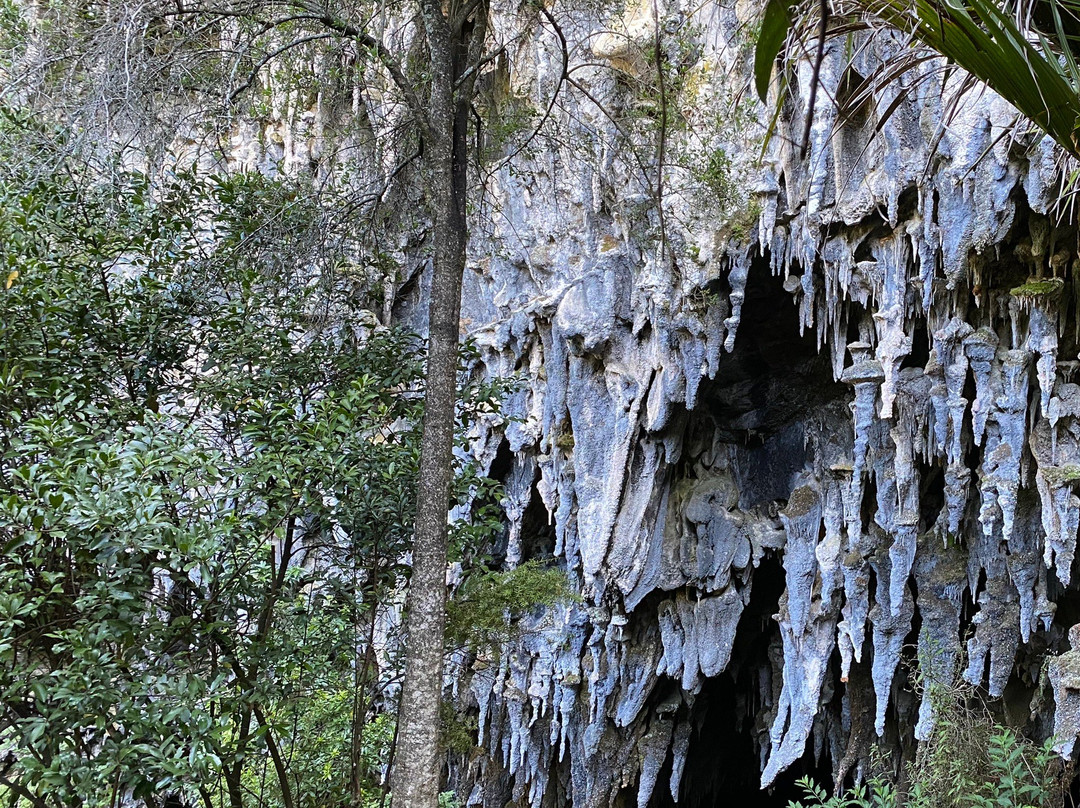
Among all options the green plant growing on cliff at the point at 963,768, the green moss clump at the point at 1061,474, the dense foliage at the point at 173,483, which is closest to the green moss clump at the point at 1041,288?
the green moss clump at the point at 1061,474

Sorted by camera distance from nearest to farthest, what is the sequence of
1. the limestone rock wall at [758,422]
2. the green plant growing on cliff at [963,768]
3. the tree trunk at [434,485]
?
the tree trunk at [434,485] → the green plant growing on cliff at [963,768] → the limestone rock wall at [758,422]

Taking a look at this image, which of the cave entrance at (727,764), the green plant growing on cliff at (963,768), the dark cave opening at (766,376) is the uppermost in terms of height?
the dark cave opening at (766,376)

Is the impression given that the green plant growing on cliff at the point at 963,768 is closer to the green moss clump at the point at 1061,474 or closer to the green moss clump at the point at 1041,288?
the green moss clump at the point at 1061,474

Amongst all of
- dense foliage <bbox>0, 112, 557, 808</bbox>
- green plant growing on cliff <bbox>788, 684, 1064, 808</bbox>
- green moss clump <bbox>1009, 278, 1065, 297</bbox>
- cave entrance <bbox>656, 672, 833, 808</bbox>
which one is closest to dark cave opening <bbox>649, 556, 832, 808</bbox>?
cave entrance <bbox>656, 672, 833, 808</bbox>

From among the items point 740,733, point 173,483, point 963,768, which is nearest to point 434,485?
point 173,483

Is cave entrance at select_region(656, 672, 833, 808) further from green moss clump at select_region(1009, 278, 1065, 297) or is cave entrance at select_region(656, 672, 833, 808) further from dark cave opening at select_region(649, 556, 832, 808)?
green moss clump at select_region(1009, 278, 1065, 297)

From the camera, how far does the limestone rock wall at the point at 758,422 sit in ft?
20.3

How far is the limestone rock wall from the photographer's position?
620 centimetres

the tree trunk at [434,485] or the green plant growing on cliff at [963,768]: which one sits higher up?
the tree trunk at [434,485]

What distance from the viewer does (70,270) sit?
3.98 m

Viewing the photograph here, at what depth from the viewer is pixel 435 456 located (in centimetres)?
353

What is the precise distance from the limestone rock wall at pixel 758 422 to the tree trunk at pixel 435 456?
1.54m

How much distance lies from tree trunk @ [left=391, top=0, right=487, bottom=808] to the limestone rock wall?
60.7 inches

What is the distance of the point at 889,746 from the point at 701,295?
4.66 meters
